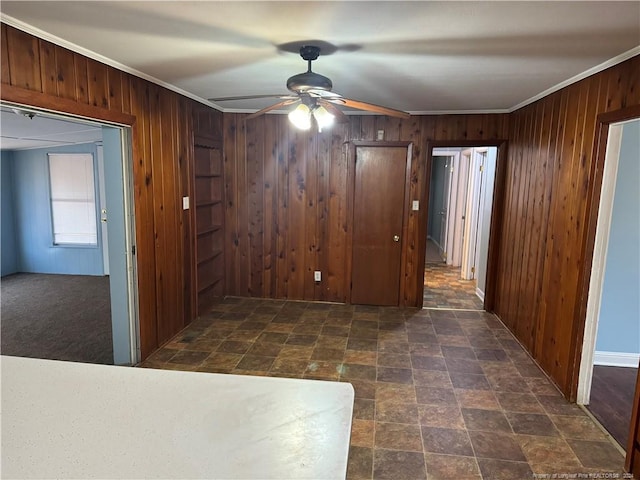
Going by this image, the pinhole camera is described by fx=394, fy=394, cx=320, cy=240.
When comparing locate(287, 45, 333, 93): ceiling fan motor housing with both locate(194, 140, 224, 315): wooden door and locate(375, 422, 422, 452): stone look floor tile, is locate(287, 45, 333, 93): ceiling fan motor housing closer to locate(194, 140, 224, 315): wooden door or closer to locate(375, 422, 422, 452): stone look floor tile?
locate(375, 422, 422, 452): stone look floor tile

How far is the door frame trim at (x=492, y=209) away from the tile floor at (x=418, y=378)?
0.40 metres

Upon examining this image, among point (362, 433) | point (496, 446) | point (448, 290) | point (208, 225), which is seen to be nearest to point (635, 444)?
point (496, 446)

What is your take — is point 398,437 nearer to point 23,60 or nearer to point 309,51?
point 309,51

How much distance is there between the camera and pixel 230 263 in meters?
5.19

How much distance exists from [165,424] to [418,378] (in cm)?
260

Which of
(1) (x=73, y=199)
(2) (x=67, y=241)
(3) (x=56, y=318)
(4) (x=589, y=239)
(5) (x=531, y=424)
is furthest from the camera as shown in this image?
(2) (x=67, y=241)

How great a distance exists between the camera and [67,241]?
6562 millimetres

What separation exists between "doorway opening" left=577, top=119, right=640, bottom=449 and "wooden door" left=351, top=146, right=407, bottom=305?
2134mm

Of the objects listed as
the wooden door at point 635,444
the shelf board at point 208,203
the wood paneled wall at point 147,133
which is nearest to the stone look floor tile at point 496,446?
the wooden door at point 635,444

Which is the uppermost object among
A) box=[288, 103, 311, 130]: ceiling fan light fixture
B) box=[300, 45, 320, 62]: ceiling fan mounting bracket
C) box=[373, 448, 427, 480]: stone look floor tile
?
box=[300, 45, 320, 62]: ceiling fan mounting bracket

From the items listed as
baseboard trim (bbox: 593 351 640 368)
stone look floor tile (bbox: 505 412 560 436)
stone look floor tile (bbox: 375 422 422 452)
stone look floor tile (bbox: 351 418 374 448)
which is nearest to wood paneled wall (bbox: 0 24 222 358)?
stone look floor tile (bbox: 351 418 374 448)

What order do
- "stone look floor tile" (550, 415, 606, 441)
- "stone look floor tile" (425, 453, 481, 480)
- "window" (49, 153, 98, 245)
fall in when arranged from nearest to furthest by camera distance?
"stone look floor tile" (425, 453, 481, 480) < "stone look floor tile" (550, 415, 606, 441) < "window" (49, 153, 98, 245)

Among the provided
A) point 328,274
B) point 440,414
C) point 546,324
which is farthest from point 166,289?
point 546,324

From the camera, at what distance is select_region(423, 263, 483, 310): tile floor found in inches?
202
